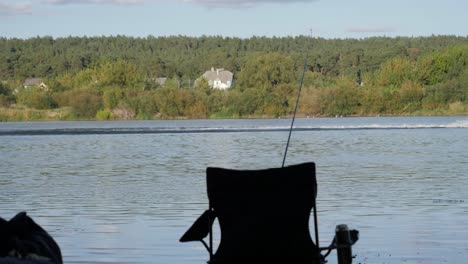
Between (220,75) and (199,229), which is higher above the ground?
(199,229)

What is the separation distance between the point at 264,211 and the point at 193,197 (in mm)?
6541

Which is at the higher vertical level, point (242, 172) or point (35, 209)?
point (242, 172)

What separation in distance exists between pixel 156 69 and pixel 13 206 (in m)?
86.3

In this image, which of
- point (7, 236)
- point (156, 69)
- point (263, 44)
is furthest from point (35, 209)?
point (263, 44)

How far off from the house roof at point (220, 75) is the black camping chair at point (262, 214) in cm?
9393

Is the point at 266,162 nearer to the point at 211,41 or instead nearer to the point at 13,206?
the point at 13,206

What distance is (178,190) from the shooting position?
1377 cm

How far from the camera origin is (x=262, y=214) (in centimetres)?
612

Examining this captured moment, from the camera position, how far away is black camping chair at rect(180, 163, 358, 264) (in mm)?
6016

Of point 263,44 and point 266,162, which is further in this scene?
point 263,44

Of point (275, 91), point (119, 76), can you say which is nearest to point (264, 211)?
point (275, 91)

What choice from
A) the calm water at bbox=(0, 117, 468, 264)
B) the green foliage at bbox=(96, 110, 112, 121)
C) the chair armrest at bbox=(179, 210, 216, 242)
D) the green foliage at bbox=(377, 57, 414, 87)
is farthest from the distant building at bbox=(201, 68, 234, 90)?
the chair armrest at bbox=(179, 210, 216, 242)

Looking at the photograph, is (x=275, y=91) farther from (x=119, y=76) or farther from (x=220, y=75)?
(x=220, y=75)

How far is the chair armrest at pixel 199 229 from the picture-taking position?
616cm
